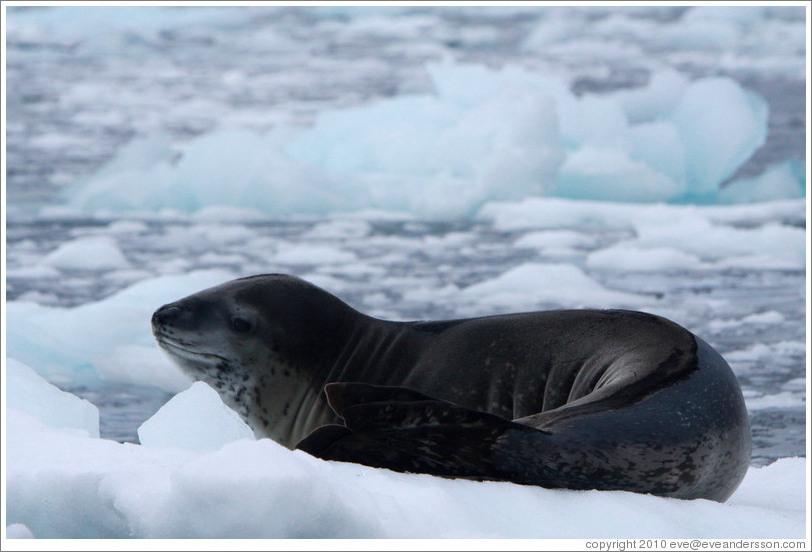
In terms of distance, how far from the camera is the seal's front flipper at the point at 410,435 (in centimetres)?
252

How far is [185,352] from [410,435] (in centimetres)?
122

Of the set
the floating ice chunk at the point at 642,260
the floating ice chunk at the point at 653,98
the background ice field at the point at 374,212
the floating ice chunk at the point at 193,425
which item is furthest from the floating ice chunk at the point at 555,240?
the floating ice chunk at the point at 193,425

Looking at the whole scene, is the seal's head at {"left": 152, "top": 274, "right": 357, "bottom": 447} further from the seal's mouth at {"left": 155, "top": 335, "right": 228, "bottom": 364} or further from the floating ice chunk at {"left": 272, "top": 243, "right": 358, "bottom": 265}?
the floating ice chunk at {"left": 272, "top": 243, "right": 358, "bottom": 265}

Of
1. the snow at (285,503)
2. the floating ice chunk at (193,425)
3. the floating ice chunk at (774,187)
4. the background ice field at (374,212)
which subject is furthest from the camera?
the floating ice chunk at (774,187)

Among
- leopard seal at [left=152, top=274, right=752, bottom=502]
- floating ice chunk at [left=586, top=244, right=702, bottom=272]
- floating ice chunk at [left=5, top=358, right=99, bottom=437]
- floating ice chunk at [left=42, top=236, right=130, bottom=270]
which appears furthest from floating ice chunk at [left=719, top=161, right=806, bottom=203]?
floating ice chunk at [left=5, top=358, right=99, bottom=437]

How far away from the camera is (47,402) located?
3354mm

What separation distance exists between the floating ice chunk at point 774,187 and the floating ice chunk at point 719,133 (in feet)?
0.67

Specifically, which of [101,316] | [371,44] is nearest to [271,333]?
[101,316]

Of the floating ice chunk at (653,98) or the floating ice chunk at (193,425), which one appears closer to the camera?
the floating ice chunk at (193,425)

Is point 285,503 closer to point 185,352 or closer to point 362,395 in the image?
point 362,395

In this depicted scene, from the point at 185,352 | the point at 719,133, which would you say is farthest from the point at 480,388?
the point at 719,133

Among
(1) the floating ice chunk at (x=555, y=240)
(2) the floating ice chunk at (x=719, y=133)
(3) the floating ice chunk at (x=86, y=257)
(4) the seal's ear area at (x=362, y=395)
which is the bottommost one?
(3) the floating ice chunk at (x=86, y=257)

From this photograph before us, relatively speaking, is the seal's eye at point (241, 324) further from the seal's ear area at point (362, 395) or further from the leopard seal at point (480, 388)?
the seal's ear area at point (362, 395)

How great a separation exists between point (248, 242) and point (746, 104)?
4.33m
